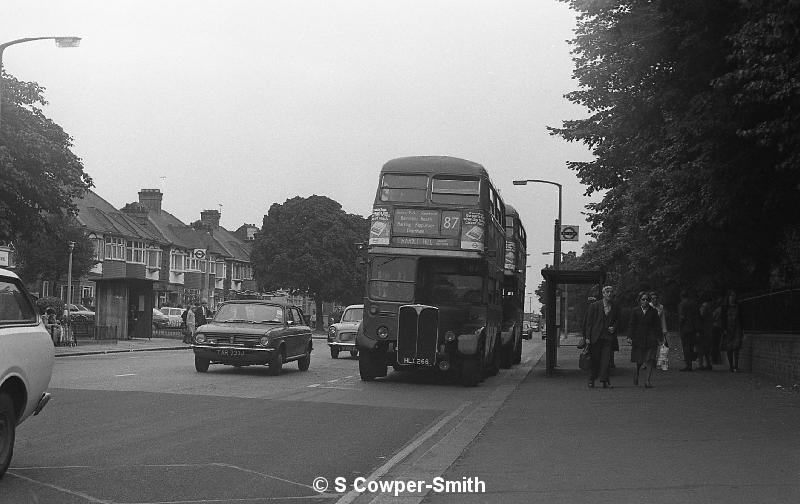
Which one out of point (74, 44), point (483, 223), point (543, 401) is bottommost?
point (543, 401)

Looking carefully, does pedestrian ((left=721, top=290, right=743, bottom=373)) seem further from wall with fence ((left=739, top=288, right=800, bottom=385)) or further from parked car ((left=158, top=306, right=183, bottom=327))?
parked car ((left=158, top=306, right=183, bottom=327))

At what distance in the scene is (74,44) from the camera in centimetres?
2639

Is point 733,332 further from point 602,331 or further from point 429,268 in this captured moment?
point 429,268

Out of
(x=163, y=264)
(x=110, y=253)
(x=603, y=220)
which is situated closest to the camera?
(x=603, y=220)

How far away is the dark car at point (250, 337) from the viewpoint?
22.8 meters

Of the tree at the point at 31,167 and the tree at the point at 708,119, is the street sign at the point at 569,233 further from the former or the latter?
the tree at the point at 31,167

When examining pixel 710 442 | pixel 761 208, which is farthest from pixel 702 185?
pixel 710 442

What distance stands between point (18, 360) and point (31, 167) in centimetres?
2772

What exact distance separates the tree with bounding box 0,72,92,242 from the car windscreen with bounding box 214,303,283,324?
36.8ft

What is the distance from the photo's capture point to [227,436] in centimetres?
1170

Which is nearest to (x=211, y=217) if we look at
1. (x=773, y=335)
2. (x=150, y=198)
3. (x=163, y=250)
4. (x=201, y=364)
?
(x=150, y=198)

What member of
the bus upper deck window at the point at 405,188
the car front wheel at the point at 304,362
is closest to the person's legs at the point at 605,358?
the bus upper deck window at the point at 405,188

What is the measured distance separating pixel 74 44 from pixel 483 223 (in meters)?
11.7

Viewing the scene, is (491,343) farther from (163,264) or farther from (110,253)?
(163,264)
